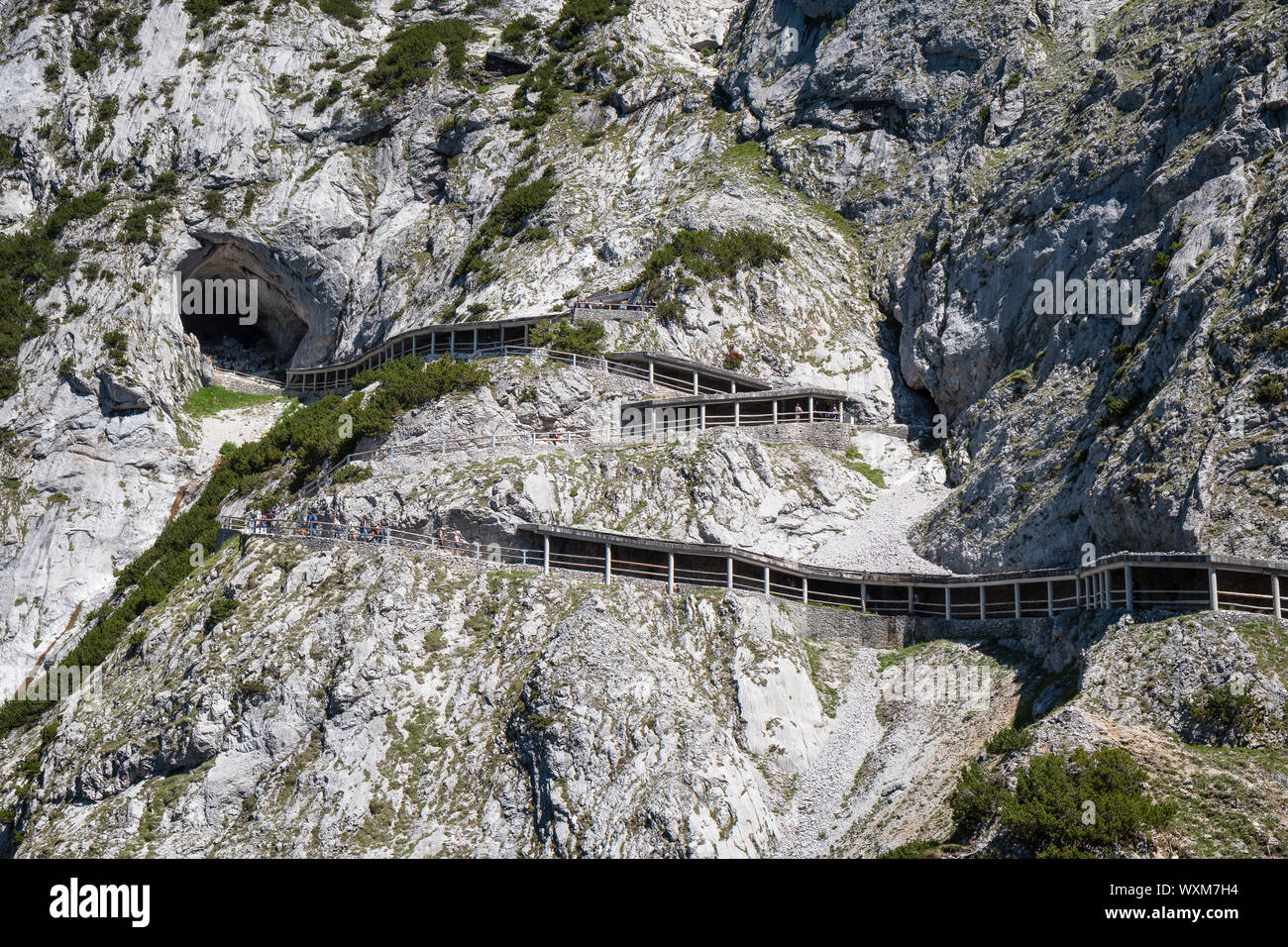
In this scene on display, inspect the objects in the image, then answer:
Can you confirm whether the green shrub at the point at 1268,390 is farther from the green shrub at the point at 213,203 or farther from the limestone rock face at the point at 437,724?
the green shrub at the point at 213,203

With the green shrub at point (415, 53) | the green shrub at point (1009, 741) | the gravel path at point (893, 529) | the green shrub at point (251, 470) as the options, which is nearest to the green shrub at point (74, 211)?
the green shrub at point (415, 53)

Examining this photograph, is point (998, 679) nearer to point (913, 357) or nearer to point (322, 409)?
point (913, 357)

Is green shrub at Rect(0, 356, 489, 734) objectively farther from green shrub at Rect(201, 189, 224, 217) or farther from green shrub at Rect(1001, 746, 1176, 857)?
green shrub at Rect(1001, 746, 1176, 857)

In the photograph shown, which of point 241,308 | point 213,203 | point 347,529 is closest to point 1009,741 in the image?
point 347,529

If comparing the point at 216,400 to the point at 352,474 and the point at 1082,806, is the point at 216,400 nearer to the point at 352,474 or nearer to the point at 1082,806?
the point at 352,474
